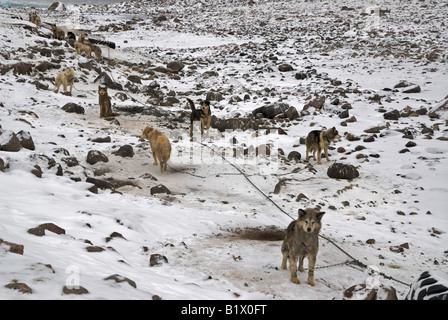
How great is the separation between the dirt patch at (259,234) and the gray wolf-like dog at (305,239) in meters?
1.51

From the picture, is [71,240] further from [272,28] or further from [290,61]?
[272,28]

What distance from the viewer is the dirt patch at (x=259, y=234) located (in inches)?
253

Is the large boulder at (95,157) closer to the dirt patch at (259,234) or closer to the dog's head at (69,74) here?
the dirt patch at (259,234)

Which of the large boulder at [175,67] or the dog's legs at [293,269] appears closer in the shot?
the dog's legs at [293,269]

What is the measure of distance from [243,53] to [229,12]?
68.0 ft

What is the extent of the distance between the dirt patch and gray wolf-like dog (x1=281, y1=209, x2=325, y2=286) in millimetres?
1506

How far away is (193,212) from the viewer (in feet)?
23.1

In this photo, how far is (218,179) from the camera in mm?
9414

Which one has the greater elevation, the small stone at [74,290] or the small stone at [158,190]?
the small stone at [74,290]

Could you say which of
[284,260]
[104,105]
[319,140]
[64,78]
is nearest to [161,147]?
[319,140]

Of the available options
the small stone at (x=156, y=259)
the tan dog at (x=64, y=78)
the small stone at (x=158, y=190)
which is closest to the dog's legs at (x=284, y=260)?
the small stone at (x=156, y=259)

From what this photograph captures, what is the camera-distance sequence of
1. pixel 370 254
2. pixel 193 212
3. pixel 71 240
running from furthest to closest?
pixel 193 212 → pixel 370 254 → pixel 71 240

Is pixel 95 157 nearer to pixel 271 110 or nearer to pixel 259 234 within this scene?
pixel 259 234
